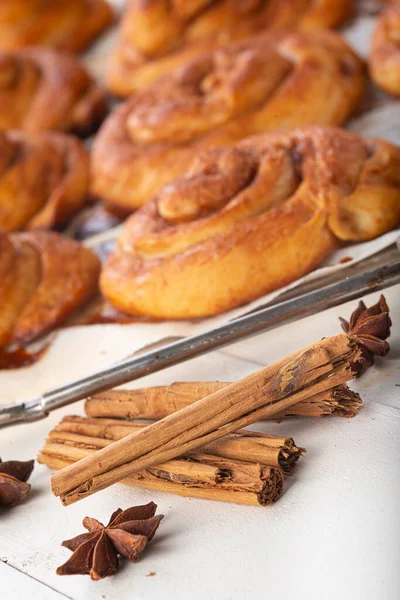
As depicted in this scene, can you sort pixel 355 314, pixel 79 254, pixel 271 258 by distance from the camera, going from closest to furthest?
pixel 355 314
pixel 271 258
pixel 79 254

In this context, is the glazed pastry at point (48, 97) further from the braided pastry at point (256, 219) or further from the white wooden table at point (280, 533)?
the white wooden table at point (280, 533)

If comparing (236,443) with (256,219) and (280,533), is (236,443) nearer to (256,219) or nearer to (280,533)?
(280,533)

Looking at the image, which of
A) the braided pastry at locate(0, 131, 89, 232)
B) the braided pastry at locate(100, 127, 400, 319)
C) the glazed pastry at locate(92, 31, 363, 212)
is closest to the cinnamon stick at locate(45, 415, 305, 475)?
the braided pastry at locate(100, 127, 400, 319)

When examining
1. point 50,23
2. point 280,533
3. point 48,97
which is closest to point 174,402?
point 280,533

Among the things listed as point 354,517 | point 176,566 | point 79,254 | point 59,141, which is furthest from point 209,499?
point 59,141

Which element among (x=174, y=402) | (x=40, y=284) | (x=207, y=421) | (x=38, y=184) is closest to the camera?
(x=207, y=421)

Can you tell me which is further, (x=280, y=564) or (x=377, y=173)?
(x=377, y=173)

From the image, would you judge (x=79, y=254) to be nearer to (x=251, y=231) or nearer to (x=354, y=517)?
(x=251, y=231)
